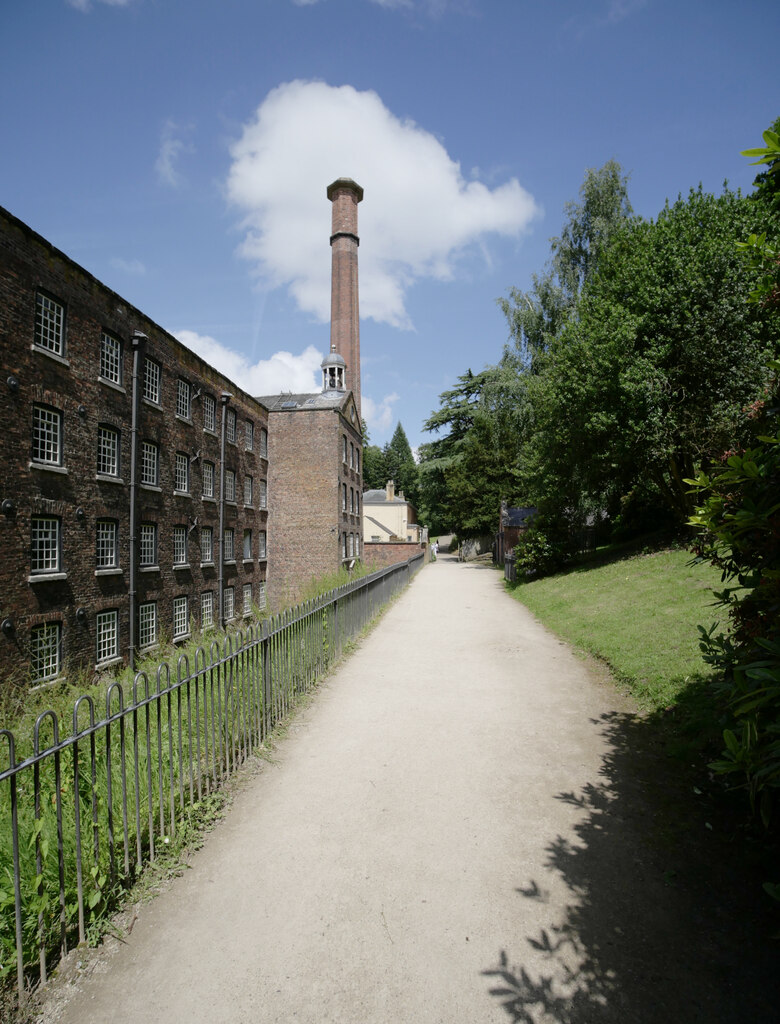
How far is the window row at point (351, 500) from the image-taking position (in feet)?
121

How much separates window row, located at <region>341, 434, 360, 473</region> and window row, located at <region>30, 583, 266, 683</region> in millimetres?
13570

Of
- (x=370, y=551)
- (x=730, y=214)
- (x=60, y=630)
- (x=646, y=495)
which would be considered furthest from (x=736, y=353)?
(x=370, y=551)

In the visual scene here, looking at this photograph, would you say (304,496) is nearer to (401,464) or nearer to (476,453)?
(476,453)

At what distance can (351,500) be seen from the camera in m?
40.2

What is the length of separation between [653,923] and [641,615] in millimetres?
8832

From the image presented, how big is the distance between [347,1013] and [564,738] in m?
4.15

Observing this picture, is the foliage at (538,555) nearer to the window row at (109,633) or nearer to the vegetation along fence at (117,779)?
the window row at (109,633)

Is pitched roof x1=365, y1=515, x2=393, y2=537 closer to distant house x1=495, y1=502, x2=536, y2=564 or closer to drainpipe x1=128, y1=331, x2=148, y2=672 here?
distant house x1=495, y1=502, x2=536, y2=564

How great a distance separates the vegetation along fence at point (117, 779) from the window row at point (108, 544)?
34.9 ft

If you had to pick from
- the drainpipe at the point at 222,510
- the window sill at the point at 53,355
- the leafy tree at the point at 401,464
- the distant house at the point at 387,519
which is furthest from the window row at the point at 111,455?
the leafy tree at the point at 401,464

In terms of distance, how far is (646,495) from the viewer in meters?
22.9

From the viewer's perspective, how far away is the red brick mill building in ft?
48.4

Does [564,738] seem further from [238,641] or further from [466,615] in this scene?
[466,615]

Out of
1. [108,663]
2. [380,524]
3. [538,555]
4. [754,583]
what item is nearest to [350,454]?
[538,555]
